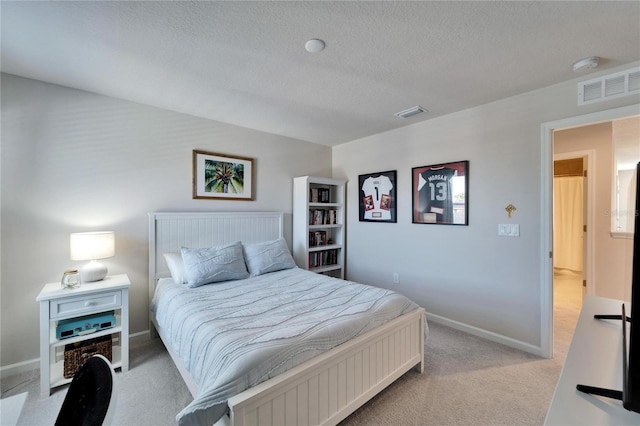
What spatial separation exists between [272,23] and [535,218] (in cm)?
267

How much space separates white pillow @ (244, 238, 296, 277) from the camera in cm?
297

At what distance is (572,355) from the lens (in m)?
1.09

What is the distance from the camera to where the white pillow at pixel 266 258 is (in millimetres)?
2973

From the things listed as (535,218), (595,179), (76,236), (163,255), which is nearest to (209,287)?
(163,255)

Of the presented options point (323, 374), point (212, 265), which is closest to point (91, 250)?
point (212, 265)

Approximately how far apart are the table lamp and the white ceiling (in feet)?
4.29

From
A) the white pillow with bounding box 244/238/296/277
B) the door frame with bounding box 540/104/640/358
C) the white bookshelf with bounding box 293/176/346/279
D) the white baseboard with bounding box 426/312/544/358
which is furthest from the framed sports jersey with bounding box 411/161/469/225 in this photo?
the white pillow with bounding box 244/238/296/277

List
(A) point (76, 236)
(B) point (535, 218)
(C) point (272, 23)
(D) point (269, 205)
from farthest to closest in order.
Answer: (D) point (269, 205) → (B) point (535, 218) → (A) point (76, 236) → (C) point (272, 23)

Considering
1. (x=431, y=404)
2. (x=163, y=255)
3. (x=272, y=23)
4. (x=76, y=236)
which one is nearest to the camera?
(x=272, y=23)

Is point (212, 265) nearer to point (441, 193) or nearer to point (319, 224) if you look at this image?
point (319, 224)

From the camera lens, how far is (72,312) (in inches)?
79.4

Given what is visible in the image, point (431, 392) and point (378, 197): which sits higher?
point (378, 197)

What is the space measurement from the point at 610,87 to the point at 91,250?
4284mm

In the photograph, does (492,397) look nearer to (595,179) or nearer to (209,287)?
(209,287)
